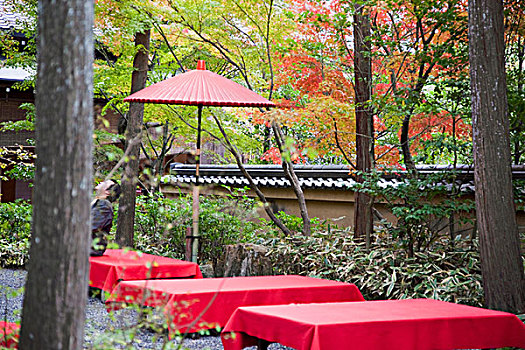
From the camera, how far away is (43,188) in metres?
2.32

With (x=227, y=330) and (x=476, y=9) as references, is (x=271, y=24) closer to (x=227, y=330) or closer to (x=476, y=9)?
(x=476, y=9)

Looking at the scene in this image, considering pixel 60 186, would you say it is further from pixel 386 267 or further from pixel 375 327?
pixel 386 267

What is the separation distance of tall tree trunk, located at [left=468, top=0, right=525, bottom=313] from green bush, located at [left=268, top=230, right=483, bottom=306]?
2.21ft

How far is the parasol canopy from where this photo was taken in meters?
7.22

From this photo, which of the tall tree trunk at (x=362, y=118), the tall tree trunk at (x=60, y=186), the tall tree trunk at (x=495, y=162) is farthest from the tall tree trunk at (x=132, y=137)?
the tall tree trunk at (x=60, y=186)

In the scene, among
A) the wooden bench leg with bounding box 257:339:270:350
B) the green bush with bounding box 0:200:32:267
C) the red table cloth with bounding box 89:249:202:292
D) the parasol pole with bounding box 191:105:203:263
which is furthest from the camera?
the green bush with bounding box 0:200:32:267

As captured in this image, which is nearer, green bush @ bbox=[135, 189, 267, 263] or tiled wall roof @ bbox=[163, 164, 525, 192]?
tiled wall roof @ bbox=[163, 164, 525, 192]

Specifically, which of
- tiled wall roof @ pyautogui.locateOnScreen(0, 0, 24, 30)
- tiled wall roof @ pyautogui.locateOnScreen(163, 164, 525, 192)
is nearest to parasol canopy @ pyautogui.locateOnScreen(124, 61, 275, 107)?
tiled wall roof @ pyautogui.locateOnScreen(163, 164, 525, 192)

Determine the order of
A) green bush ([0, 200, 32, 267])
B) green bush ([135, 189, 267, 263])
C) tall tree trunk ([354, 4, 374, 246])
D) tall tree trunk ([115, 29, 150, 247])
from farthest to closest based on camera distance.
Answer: green bush ([0, 200, 32, 267]) < green bush ([135, 189, 267, 263]) < tall tree trunk ([115, 29, 150, 247]) < tall tree trunk ([354, 4, 374, 246])

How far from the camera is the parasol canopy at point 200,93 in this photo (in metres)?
7.22

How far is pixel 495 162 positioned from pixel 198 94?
3403mm

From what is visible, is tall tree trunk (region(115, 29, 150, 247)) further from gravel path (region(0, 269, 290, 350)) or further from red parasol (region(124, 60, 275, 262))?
red parasol (region(124, 60, 275, 262))

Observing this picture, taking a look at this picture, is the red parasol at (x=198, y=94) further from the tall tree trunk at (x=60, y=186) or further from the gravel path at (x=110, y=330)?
the tall tree trunk at (x=60, y=186)

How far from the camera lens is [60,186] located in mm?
2299
